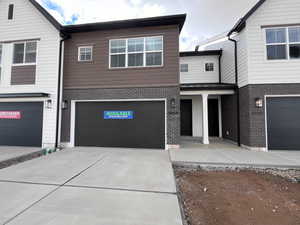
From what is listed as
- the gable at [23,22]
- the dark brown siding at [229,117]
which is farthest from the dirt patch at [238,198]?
the gable at [23,22]

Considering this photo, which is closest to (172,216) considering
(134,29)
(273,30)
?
(134,29)

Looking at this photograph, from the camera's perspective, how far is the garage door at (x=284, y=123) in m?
6.68

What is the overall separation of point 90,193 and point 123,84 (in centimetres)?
540

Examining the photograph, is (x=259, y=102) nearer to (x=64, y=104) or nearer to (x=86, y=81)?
(x=86, y=81)

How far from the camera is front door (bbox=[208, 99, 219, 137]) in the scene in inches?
409

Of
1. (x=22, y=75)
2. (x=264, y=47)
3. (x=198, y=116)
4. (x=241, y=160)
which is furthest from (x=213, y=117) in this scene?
(x=22, y=75)

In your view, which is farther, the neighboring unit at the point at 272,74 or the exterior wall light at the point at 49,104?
the exterior wall light at the point at 49,104

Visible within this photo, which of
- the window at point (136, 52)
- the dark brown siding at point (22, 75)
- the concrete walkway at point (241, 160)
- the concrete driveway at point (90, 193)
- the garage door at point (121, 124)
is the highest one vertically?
the window at point (136, 52)

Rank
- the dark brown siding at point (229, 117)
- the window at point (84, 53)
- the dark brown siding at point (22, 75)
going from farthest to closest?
the dark brown siding at point (229, 117)
the window at point (84, 53)
the dark brown siding at point (22, 75)

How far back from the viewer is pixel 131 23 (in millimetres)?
7367

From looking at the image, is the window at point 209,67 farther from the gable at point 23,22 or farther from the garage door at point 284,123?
the gable at point 23,22

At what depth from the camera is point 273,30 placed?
6.96 metres

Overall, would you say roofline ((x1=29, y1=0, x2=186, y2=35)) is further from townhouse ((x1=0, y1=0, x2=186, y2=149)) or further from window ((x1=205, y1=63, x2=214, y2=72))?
window ((x1=205, y1=63, x2=214, y2=72))

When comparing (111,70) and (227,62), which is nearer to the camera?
(111,70)
